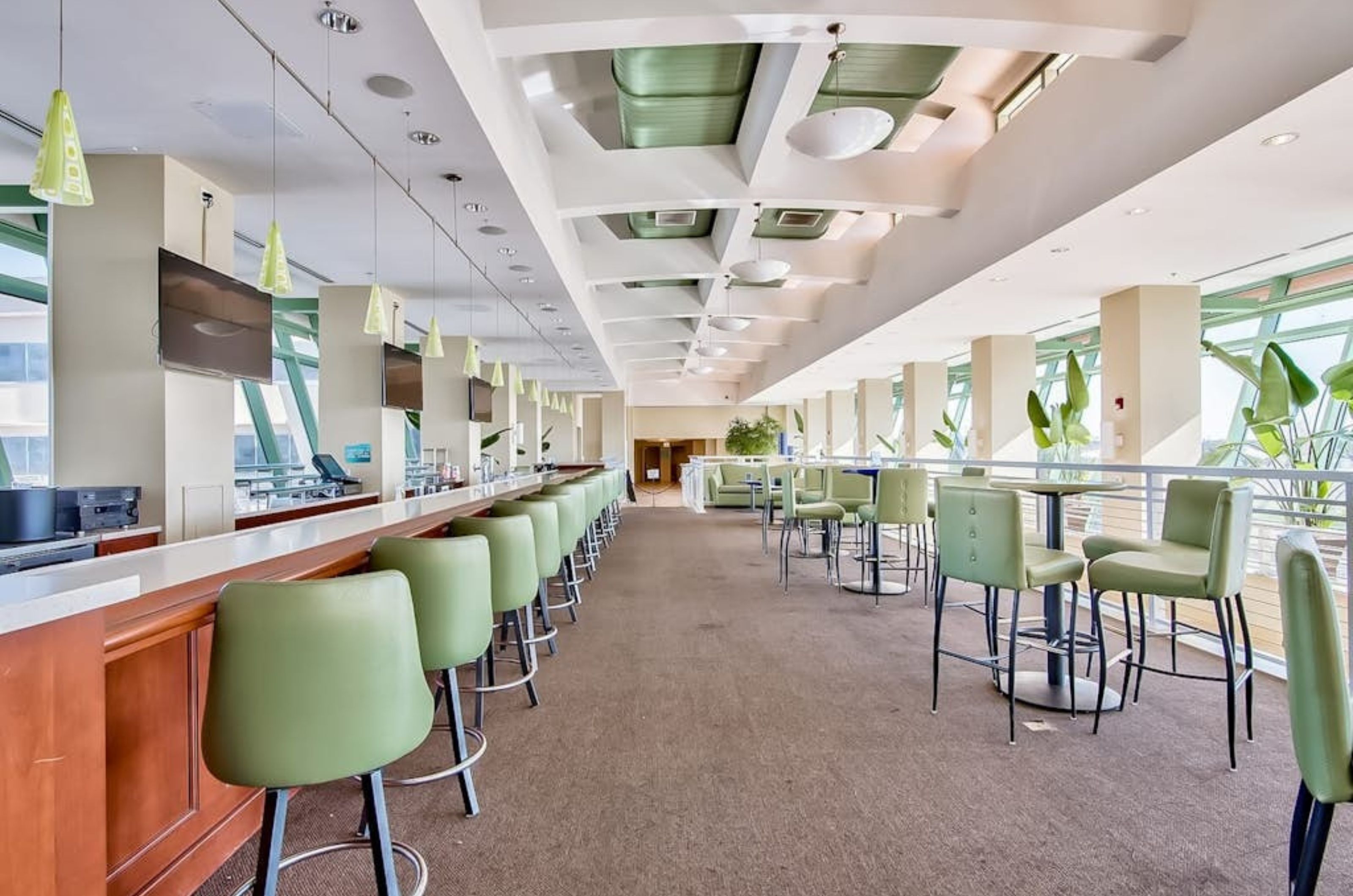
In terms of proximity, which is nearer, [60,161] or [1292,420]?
[60,161]

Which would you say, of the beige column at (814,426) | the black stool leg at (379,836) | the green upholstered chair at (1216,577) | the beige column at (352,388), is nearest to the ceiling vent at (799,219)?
the beige column at (352,388)

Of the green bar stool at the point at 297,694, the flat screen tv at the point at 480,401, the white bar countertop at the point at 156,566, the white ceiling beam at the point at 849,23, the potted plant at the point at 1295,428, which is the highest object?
the white ceiling beam at the point at 849,23

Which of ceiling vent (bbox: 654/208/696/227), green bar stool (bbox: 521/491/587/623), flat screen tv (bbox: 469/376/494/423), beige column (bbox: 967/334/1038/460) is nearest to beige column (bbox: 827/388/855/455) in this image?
beige column (bbox: 967/334/1038/460)

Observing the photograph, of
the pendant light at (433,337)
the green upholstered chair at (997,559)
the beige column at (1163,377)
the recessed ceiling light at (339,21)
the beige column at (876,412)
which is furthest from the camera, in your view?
the beige column at (876,412)

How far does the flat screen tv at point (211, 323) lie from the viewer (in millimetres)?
3535

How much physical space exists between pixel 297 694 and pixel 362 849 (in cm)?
84

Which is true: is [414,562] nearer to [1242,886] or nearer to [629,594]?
[1242,886]

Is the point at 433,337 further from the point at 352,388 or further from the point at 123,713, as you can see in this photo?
the point at 123,713

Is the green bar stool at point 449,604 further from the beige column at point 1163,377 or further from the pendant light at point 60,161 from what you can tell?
the beige column at point 1163,377

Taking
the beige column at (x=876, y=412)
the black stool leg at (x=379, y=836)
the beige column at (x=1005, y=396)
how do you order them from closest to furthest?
the black stool leg at (x=379, y=836) → the beige column at (x=1005, y=396) → the beige column at (x=876, y=412)

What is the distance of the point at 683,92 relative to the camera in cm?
509

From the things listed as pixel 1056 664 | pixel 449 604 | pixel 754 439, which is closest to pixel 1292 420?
pixel 1056 664

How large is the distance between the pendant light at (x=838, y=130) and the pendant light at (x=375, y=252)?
8.13 ft

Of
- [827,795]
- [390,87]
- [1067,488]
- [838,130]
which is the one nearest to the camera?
[827,795]
